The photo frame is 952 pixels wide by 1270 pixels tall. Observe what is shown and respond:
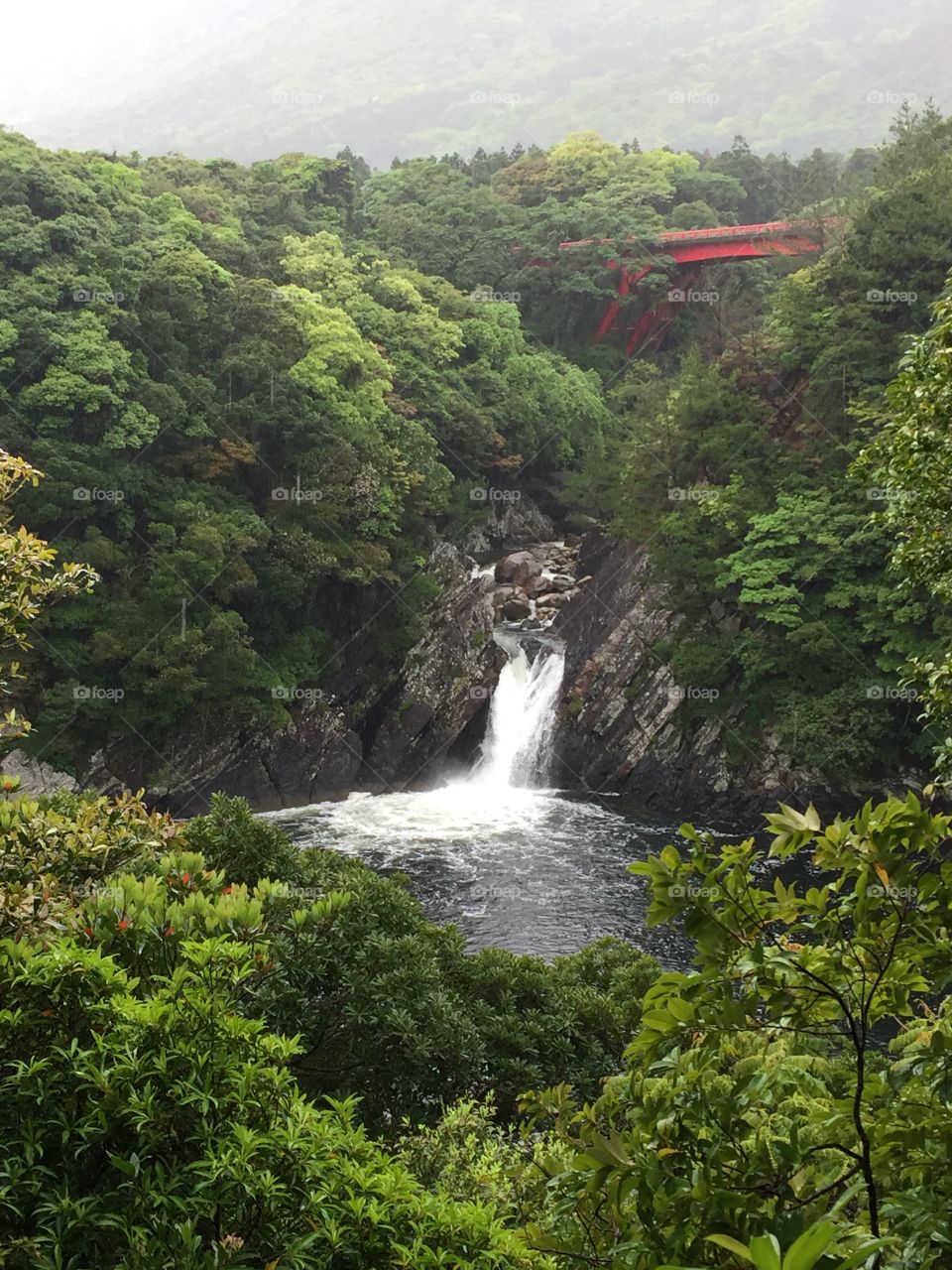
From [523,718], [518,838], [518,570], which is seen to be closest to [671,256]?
[518,570]

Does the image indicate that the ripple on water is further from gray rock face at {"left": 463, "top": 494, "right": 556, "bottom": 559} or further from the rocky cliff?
gray rock face at {"left": 463, "top": 494, "right": 556, "bottom": 559}

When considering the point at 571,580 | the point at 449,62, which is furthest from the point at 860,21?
the point at 571,580

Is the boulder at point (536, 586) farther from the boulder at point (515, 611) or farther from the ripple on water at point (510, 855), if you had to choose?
the ripple on water at point (510, 855)

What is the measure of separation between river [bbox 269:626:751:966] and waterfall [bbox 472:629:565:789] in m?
0.03

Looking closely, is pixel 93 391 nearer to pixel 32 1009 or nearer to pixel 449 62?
pixel 32 1009

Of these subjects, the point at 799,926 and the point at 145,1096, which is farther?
the point at 145,1096

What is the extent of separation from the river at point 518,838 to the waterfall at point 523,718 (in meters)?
0.03

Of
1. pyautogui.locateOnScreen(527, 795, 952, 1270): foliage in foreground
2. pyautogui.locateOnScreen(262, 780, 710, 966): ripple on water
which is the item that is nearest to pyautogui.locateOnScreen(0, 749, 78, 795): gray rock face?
A: pyautogui.locateOnScreen(262, 780, 710, 966): ripple on water

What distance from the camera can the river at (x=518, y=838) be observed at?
60.4ft

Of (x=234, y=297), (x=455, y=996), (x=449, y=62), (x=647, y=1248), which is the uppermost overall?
(x=449, y=62)

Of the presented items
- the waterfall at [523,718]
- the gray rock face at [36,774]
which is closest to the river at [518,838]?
the waterfall at [523,718]

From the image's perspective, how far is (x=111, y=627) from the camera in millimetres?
24031

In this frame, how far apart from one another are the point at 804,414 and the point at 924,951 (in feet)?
82.3

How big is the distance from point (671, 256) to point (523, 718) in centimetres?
2397
